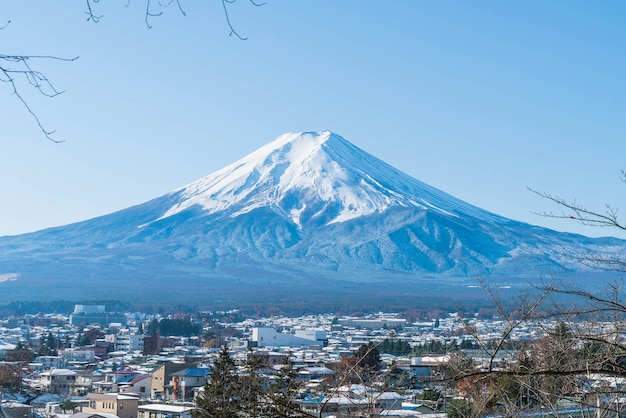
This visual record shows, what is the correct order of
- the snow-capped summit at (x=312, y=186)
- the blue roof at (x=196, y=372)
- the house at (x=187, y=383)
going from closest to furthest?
the house at (x=187, y=383) → the blue roof at (x=196, y=372) → the snow-capped summit at (x=312, y=186)

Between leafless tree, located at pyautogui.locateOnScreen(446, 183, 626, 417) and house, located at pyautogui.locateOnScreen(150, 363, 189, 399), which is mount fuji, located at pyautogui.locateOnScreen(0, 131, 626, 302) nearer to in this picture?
house, located at pyautogui.locateOnScreen(150, 363, 189, 399)

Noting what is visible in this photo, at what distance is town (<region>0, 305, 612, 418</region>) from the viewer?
7.85 metres

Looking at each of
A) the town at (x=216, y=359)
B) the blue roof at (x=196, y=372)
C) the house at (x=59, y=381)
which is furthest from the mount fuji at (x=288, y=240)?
the blue roof at (x=196, y=372)

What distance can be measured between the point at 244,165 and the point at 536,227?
38347 mm

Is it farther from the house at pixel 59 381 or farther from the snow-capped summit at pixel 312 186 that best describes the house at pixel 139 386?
→ the snow-capped summit at pixel 312 186

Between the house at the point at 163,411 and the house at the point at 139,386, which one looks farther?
the house at the point at 139,386

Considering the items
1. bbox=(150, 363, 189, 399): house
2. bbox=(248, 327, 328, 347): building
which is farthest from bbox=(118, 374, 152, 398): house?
bbox=(248, 327, 328, 347): building

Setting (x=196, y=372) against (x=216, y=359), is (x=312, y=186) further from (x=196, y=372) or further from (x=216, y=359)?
(x=216, y=359)

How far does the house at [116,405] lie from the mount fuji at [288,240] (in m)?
69.0

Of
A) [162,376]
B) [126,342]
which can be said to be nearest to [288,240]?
[126,342]

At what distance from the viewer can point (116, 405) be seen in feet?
75.9

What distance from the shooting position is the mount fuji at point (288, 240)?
340ft

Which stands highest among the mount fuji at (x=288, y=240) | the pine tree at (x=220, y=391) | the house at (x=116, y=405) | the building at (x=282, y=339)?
the mount fuji at (x=288, y=240)

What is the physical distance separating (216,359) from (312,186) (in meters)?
115
